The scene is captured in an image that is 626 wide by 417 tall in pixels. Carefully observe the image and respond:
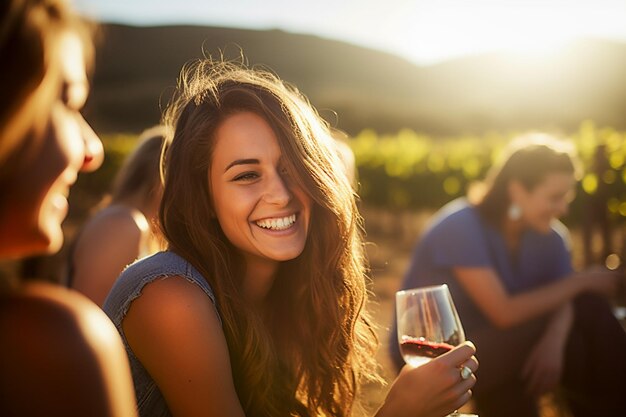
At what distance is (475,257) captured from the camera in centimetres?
428

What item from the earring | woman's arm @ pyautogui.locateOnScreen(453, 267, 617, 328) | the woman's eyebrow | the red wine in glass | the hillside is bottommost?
woman's arm @ pyautogui.locateOnScreen(453, 267, 617, 328)

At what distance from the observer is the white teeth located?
2611 millimetres

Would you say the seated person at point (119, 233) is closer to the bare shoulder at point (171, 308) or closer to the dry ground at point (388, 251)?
the bare shoulder at point (171, 308)

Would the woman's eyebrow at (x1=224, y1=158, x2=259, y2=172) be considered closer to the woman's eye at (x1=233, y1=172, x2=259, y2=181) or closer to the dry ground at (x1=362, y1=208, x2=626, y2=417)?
the woman's eye at (x1=233, y1=172, x2=259, y2=181)

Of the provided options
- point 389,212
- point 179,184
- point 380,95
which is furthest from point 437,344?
point 380,95

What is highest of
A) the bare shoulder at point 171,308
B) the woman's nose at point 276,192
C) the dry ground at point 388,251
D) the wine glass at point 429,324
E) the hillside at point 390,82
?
the hillside at point 390,82

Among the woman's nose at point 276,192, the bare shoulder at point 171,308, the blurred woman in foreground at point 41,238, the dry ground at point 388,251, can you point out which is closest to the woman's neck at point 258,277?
the woman's nose at point 276,192

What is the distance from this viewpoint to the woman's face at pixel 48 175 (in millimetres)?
994

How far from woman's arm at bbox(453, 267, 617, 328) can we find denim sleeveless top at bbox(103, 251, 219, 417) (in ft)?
8.04

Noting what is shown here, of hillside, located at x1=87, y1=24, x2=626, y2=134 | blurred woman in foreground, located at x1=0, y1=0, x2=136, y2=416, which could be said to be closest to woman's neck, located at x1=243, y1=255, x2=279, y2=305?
blurred woman in foreground, located at x1=0, y1=0, x2=136, y2=416

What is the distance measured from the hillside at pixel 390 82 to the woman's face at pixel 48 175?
2087 inches

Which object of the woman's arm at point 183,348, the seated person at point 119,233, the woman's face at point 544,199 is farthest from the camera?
the woman's face at point 544,199

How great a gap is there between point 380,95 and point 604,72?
75.6ft

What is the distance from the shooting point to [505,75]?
7350cm
